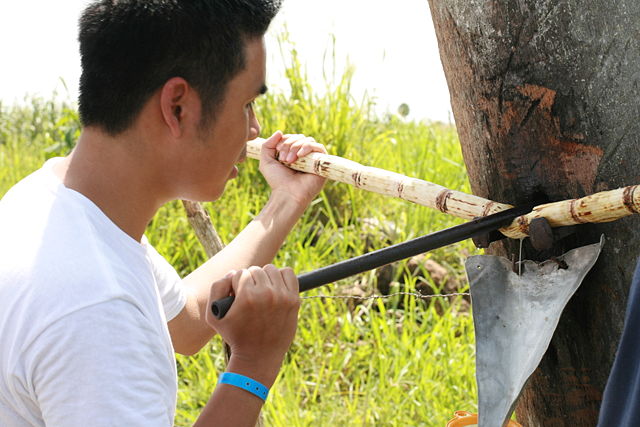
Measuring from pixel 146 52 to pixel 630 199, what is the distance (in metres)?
0.96

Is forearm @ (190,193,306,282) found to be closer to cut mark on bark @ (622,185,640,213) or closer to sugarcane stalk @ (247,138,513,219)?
sugarcane stalk @ (247,138,513,219)

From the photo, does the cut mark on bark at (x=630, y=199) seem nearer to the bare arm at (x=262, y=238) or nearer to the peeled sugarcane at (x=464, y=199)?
the peeled sugarcane at (x=464, y=199)

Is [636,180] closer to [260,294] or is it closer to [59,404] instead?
[260,294]

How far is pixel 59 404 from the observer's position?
1338mm

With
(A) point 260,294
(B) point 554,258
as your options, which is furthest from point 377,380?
(A) point 260,294

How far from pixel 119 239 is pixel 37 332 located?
10.7 inches

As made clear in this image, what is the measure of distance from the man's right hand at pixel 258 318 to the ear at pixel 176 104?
30cm

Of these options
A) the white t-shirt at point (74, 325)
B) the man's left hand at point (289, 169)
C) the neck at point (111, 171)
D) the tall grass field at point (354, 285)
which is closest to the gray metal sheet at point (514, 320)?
the man's left hand at point (289, 169)

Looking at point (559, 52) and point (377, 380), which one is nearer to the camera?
point (559, 52)

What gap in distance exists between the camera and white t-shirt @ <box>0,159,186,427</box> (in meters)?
1.33

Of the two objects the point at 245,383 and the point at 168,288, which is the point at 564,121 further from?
the point at 168,288

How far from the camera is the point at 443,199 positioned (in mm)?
1980

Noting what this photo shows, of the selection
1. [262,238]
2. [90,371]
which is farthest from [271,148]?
[90,371]

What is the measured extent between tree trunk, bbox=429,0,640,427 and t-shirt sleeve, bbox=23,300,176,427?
1.00m
